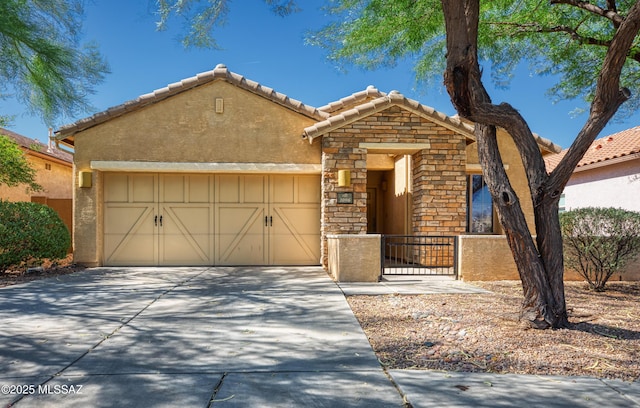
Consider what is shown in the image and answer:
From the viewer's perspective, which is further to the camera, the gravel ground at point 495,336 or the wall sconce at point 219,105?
the wall sconce at point 219,105

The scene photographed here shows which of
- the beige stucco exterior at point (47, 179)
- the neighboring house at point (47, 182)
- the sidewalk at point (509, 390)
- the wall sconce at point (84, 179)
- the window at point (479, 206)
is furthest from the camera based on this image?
the beige stucco exterior at point (47, 179)

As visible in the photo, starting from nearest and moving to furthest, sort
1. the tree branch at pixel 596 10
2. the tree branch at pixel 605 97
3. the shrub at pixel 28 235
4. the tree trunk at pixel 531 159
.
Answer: the tree branch at pixel 605 97 → the tree trunk at pixel 531 159 → the tree branch at pixel 596 10 → the shrub at pixel 28 235

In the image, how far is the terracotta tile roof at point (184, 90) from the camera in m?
9.36

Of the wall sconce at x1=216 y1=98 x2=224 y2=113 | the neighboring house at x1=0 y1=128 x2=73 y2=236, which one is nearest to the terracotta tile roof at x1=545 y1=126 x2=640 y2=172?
the wall sconce at x1=216 y1=98 x2=224 y2=113

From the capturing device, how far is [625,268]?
7.84m

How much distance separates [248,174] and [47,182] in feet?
30.6

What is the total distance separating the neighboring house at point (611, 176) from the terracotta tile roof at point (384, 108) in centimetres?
560

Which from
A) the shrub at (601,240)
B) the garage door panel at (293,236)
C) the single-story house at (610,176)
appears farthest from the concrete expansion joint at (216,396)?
the single-story house at (610,176)

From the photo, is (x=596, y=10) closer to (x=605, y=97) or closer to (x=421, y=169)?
(x=605, y=97)

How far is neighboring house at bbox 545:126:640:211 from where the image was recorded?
11891mm

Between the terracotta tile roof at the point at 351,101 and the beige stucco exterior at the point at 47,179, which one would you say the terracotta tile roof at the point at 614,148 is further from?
the beige stucco exterior at the point at 47,179

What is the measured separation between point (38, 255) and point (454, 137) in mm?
9651

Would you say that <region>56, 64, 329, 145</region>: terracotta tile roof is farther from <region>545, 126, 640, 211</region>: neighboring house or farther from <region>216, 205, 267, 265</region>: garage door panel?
<region>545, 126, 640, 211</region>: neighboring house

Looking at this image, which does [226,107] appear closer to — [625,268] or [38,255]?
[38,255]
